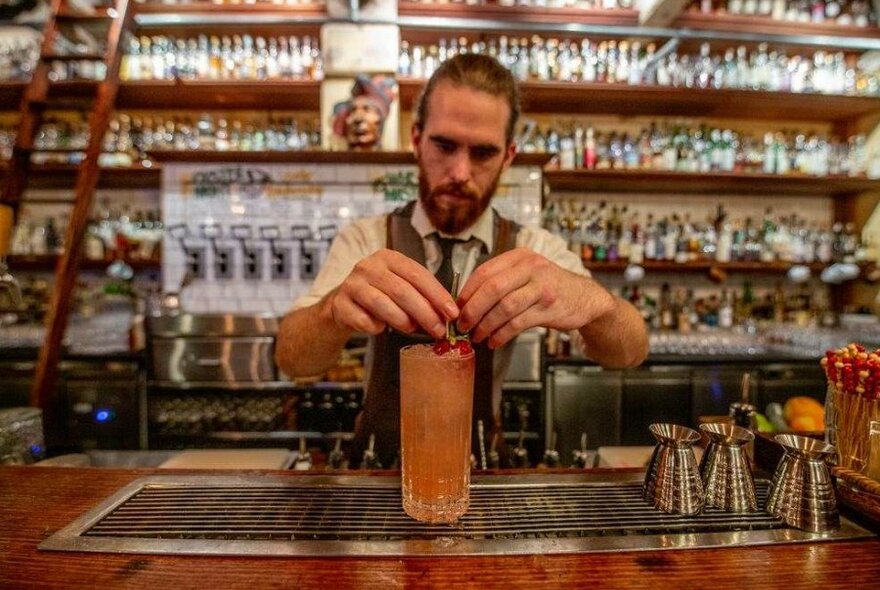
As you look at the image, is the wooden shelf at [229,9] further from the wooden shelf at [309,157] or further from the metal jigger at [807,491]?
the metal jigger at [807,491]

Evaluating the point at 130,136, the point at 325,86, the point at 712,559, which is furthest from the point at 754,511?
the point at 130,136

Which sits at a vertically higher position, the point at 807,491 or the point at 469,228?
the point at 469,228

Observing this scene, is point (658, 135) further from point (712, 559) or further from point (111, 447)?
point (111, 447)

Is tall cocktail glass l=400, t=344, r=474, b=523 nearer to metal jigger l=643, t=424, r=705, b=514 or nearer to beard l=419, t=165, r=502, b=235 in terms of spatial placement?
metal jigger l=643, t=424, r=705, b=514

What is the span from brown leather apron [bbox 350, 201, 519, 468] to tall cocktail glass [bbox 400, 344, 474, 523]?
0.80 m

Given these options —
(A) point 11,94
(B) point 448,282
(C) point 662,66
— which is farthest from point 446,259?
(A) point 11,94

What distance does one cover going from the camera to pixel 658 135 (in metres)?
4.36

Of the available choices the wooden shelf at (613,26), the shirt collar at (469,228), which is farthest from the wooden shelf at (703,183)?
the shirt collar at (469,228)

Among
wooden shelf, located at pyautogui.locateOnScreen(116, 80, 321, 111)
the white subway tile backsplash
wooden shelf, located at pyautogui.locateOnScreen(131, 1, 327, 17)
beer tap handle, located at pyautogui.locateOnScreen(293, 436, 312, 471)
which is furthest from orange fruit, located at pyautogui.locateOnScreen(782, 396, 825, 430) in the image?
wooden shelf, located at pyautogui.locateOnScreen(131, 1, 327, 17)

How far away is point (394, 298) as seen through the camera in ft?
2.94

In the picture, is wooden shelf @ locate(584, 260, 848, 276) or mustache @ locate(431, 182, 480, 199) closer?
mustache @ locate(431, 182, 480, 199)

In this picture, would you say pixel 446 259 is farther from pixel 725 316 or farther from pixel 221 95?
pixel 725 316

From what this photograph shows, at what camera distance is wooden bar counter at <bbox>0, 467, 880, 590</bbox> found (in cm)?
71

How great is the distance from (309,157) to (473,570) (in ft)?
11.4
